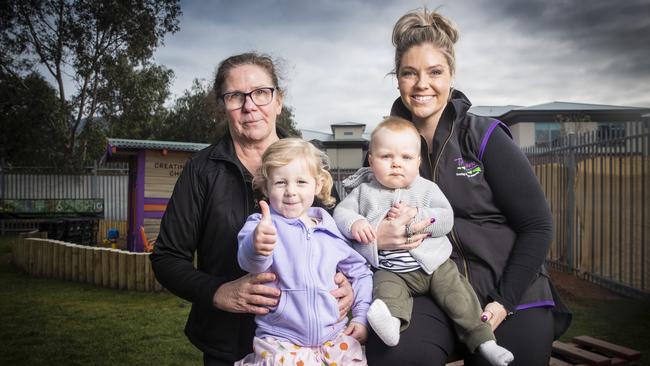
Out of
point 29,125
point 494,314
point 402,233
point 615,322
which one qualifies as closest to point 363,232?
point 402,233

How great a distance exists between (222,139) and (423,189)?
3.32ft

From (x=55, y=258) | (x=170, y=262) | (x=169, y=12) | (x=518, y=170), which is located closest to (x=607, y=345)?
(x=518, y=170)

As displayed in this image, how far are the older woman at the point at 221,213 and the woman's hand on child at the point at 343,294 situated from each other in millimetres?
424

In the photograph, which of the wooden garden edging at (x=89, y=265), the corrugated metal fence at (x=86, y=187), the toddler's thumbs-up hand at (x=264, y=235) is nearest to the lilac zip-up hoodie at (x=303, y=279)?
the toddler's thumbs-up hand at (x=264, y=235)

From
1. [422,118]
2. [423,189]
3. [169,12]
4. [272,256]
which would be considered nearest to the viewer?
[272,256]

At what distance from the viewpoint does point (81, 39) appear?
19.9 m

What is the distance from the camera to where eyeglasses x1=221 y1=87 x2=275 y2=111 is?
229cm

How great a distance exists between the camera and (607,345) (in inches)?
152

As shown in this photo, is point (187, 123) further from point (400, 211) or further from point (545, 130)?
point (400, 211)

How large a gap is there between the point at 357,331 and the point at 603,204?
6.90 m

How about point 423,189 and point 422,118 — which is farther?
point 422,118

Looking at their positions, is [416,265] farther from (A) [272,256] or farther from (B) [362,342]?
(A) [272,256]

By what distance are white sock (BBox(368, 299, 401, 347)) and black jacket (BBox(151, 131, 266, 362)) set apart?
2.19 ft

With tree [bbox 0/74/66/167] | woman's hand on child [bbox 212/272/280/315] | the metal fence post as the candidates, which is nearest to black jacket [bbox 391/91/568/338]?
woman's hand on child [bbox 212/272/280/315]
